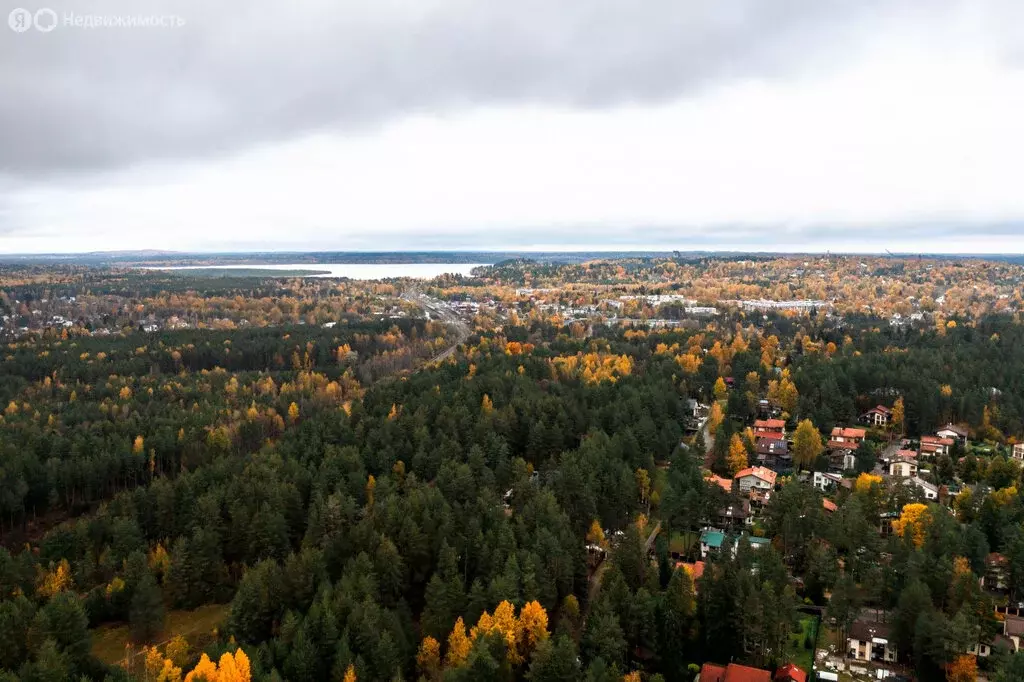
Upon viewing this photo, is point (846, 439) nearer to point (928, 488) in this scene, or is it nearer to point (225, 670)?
point (928, 488)

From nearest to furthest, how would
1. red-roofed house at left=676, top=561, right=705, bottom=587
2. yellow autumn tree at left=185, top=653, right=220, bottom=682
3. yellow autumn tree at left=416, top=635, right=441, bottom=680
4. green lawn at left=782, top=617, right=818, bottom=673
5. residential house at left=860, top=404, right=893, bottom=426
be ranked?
yellow autumn tree at left=185, top=653, right=220, bottom=682 → yellow autumn tree at left=416, top=635, right=441, bottom=680 → green lawn at left=782, top=617, right=818, bottom=673 → red-roofed house at left=676, top=561, right=705, bottom=587 → residential house at left=860, top=404, right=893, bottom=426

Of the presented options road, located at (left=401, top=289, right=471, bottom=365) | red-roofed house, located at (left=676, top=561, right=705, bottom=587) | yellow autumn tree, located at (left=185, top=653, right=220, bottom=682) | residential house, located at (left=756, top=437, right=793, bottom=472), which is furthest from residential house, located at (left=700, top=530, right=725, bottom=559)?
road, located at (left=401, top=289, right=471, bottom=365)

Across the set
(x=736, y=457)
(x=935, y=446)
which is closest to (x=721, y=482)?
(x=736, y=457)

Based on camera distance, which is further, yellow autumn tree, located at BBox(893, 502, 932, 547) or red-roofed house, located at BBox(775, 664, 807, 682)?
yellow autumn tree, located at BBox(893, 502, 932, 547)

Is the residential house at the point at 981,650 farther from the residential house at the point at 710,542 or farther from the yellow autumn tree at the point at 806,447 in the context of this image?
the yellow autumn tree at the point at 806,447

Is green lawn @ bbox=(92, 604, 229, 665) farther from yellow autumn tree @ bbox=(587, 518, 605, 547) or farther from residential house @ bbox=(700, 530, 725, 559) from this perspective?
residential house @ bbox=(700, 530, 725, 559)

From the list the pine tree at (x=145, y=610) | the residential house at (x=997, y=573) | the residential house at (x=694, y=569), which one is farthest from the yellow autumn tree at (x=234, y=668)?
the residential house at (x=997, y=573)
